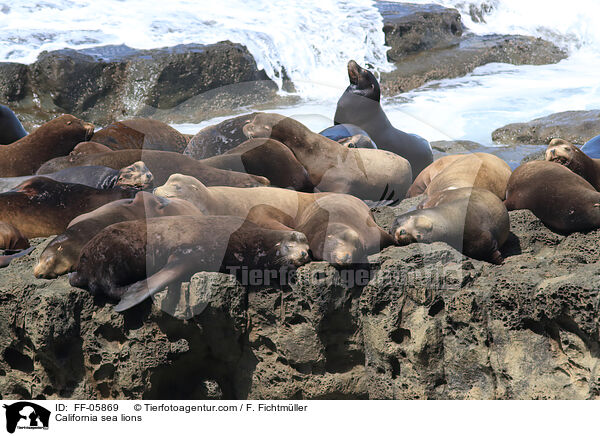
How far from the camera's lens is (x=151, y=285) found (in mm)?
3277

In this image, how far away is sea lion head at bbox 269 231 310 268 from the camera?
11.2ft

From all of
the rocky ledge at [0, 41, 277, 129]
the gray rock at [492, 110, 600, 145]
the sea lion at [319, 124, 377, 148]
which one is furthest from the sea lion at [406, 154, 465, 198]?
the rocky ledge at [0, 41, 277, 129]

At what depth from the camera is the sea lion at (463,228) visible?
3.82 metres

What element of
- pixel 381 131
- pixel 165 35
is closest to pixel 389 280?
pixel 381 131

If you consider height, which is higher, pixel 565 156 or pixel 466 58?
pixel 565 156

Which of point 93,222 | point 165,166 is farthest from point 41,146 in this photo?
point 93,222

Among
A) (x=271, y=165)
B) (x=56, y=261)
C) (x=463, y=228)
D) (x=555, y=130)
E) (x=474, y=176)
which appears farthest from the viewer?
(x=555, y=130)

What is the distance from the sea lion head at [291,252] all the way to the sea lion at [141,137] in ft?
10.3

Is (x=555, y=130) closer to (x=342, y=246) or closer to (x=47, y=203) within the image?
(x=342, y=246)

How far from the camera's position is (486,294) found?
3223 mm

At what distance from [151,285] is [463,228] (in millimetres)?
1831

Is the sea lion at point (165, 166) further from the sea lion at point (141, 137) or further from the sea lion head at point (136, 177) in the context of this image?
the sea lion at point (141, 137)

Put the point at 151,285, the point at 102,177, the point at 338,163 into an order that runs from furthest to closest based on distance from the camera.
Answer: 1. the point at 338,163
2. the point at 102,177
3. the point at 151,285

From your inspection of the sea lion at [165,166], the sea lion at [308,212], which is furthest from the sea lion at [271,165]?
the sea lion at [308,212]
